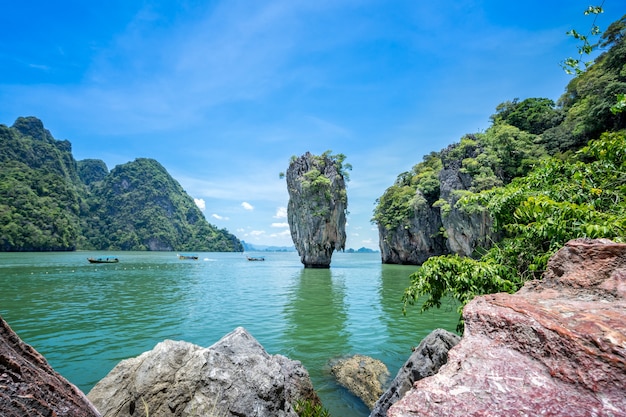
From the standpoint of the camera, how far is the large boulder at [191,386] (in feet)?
11.5

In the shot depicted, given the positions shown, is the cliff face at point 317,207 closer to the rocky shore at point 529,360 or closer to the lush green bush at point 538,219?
the lush green bush at point 538,219

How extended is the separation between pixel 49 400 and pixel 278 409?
2897mm

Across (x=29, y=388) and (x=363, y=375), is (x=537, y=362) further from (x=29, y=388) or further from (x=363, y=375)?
(x=363, y=375)

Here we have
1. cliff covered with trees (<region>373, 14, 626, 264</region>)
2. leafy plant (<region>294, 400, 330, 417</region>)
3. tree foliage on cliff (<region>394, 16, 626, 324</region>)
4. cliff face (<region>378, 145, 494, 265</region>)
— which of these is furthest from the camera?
cliff face (<region>378, 145, 494, 265</region>)

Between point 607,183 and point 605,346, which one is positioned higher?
point 607,183

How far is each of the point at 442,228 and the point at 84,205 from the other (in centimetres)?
12007

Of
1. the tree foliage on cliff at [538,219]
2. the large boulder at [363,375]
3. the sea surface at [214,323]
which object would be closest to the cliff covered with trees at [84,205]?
the sea surface at [214,323]

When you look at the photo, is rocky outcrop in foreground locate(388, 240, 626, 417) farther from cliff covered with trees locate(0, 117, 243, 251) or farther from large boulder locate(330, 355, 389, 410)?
cliff covered with trees locate(0, 117, 243, 251)

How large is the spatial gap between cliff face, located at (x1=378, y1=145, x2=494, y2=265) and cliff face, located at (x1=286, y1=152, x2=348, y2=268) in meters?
8.44

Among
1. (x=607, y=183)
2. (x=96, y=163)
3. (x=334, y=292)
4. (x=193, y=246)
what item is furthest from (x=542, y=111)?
(x=96, y=163)

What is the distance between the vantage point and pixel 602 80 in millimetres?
22516

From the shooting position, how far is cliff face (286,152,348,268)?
35.9 meters

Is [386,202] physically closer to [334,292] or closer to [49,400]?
[334,292]

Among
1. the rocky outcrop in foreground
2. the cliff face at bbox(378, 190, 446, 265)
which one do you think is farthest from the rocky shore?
the cliff face at bbox(378, 190, 446, 265)
